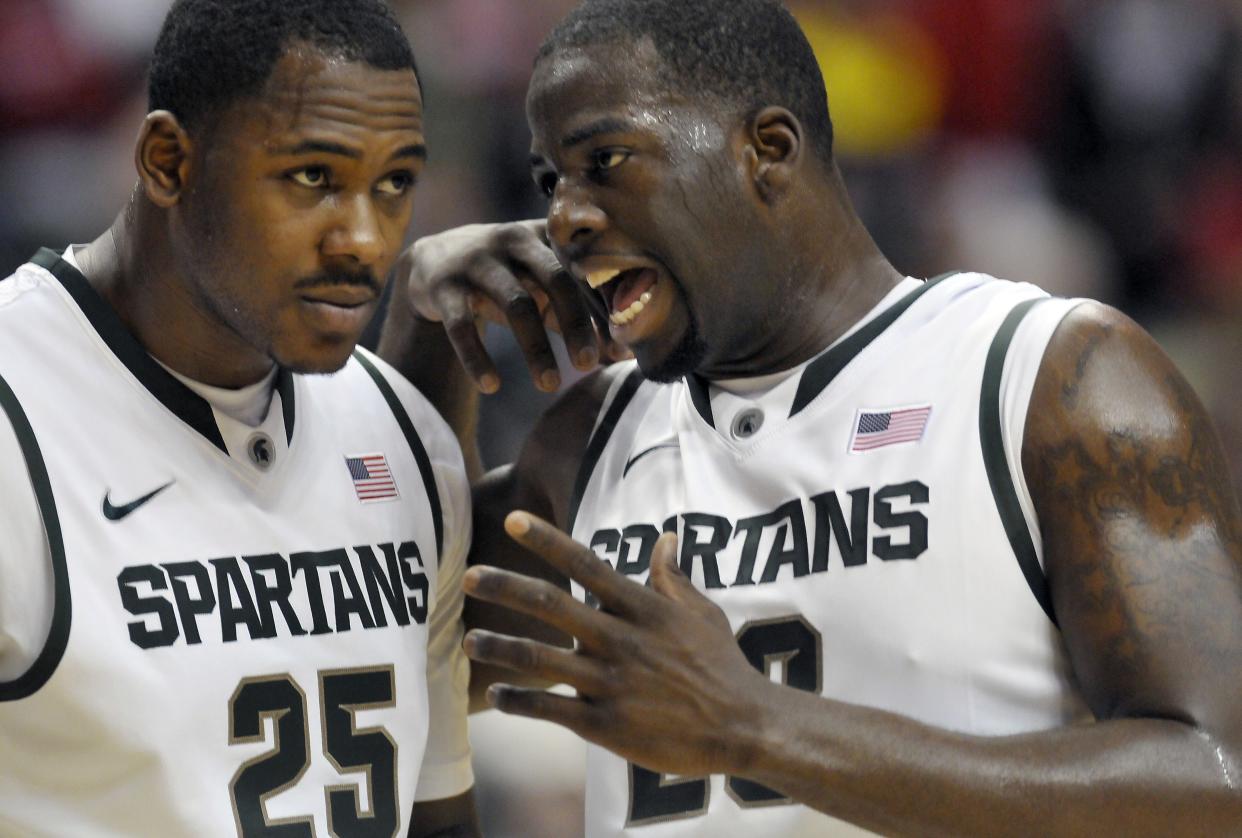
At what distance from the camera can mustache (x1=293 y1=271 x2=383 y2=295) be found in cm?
304

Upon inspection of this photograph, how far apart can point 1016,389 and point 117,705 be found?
1.59 m

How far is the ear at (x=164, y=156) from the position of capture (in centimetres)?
303

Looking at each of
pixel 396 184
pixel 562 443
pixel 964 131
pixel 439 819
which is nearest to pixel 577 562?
pixel 396 184

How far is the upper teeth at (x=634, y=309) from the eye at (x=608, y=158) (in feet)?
0.80

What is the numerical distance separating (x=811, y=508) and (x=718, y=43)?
901 mm

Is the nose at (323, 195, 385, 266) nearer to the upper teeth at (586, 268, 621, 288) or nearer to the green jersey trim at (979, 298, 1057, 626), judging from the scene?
the upper teeth at (586, 268, 621, 288)

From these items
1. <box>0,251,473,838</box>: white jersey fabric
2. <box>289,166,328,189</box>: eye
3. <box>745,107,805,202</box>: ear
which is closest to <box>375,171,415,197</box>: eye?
<box>289,166,328,189</box>: eye

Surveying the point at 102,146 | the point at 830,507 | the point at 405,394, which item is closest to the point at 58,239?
the point at 102,146

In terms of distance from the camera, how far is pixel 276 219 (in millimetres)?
2986

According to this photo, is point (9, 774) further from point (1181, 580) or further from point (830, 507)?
point (1181, 580)

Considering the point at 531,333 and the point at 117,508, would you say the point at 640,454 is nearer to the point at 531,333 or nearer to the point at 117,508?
the point at 531,333

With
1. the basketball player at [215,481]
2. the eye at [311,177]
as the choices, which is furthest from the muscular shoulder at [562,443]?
the eye at [311,177]

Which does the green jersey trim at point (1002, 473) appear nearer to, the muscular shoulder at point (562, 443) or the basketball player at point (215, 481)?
the muscular shoulder at point (562, 443)

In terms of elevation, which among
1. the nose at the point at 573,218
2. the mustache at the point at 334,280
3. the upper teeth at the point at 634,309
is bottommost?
the upper teeth at the point at 634,309
